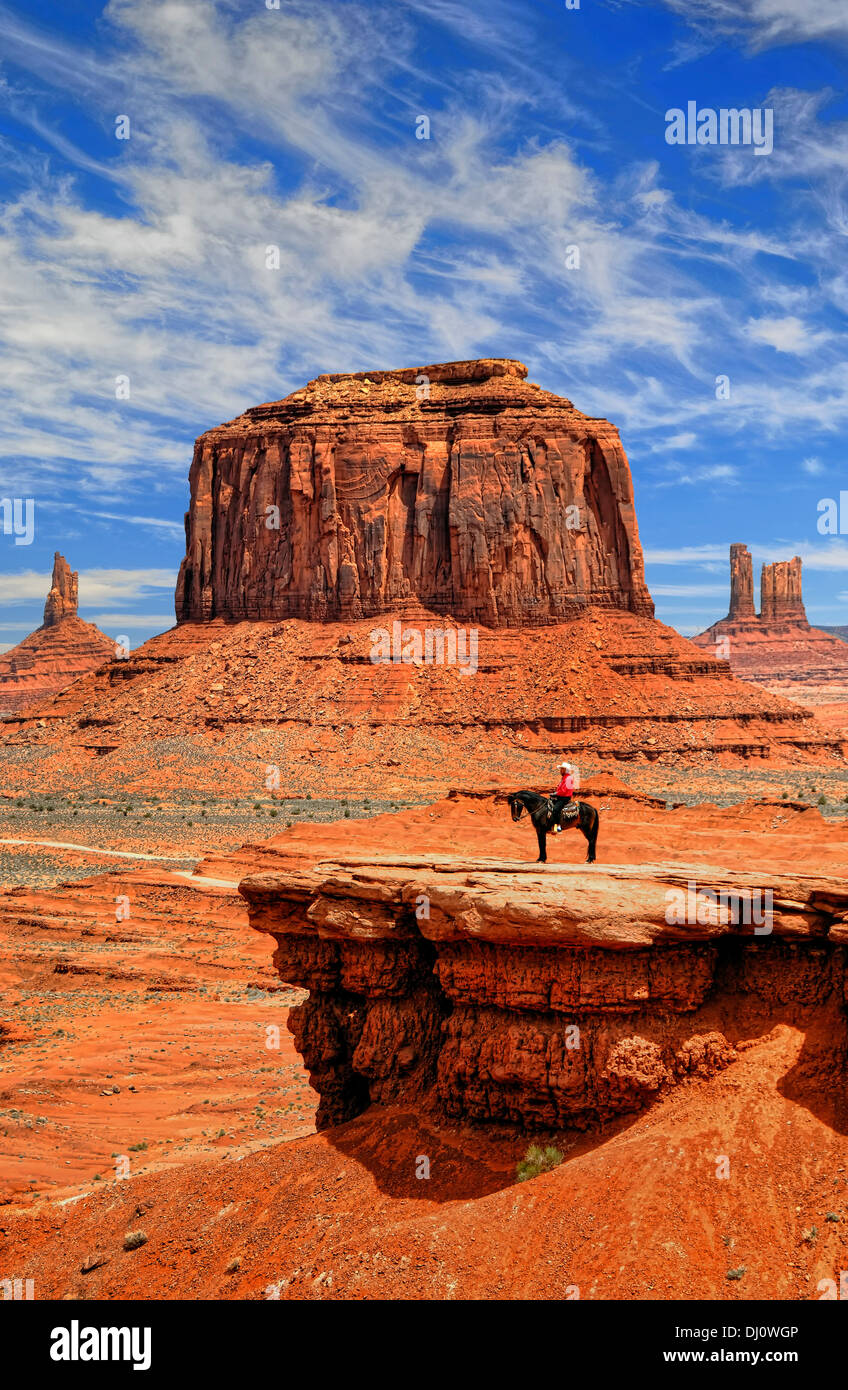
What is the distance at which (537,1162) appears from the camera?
31.5 feet

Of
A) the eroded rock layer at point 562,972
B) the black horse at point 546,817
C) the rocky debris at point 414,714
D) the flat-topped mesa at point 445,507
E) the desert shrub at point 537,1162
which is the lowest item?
the desert shrub at point 537,1162

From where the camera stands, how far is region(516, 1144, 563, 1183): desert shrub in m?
9.55

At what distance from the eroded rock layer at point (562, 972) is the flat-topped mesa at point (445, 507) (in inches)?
2993

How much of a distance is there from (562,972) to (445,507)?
266ft

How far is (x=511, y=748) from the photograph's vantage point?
7400cm

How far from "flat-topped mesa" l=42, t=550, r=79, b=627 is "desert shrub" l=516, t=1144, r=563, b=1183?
166784mm

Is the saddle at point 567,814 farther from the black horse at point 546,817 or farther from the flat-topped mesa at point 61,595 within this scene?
the flat-topped mesa at point 61,595

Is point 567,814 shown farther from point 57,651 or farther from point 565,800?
point 57,651

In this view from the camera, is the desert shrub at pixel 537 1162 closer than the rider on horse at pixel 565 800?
Yes

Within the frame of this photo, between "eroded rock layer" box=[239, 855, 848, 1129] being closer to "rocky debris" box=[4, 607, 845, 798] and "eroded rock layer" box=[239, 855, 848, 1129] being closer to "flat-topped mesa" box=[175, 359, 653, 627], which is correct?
"rocky debris" box=[4, 607, 845, 798]

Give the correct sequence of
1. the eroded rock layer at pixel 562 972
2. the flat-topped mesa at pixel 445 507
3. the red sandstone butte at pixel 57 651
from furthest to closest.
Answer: the red sandstone butte at pixel 57 651 < the flat-topped mesa at pixel 445 507 < the eroded rock layer at pixel 562 972

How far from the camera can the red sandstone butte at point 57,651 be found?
16725 cm

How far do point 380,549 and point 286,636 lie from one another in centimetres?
963

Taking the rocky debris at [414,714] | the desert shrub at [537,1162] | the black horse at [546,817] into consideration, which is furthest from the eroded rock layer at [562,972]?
the rocky debris at [414,714]
